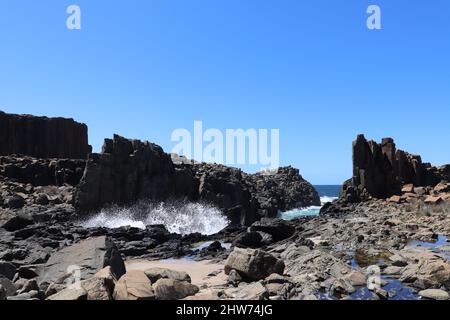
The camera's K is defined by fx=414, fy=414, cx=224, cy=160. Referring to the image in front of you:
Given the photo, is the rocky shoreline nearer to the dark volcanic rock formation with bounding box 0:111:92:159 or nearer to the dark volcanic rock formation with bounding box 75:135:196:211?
the dark volcanic rock formation with bounding box 75:135:196:211

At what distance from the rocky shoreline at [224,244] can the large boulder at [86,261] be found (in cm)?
5

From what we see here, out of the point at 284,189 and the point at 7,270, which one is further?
the point at 284,189

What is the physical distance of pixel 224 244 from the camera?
23625 millimetres

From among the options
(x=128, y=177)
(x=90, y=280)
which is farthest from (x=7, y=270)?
(x=128, y=177)

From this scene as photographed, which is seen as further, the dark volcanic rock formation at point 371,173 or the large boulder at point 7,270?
the dark volcanic rock formation at point 371,173

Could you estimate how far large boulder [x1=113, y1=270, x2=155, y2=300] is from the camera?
801 cm

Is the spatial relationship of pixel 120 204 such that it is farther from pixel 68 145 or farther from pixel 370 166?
pixel 68 145

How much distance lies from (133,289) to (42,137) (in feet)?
273

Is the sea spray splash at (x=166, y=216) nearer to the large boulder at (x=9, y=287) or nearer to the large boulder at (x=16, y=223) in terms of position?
the large boulder at (x=16, y=223)

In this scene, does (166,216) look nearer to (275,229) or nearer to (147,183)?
(147,183)

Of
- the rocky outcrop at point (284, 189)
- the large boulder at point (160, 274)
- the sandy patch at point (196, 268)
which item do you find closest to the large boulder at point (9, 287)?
the large boulder at point (160, 274)

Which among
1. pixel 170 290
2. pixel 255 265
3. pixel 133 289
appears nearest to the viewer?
pixel 133 289

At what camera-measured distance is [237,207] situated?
42.3 metres

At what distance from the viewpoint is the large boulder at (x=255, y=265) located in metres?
10.9
